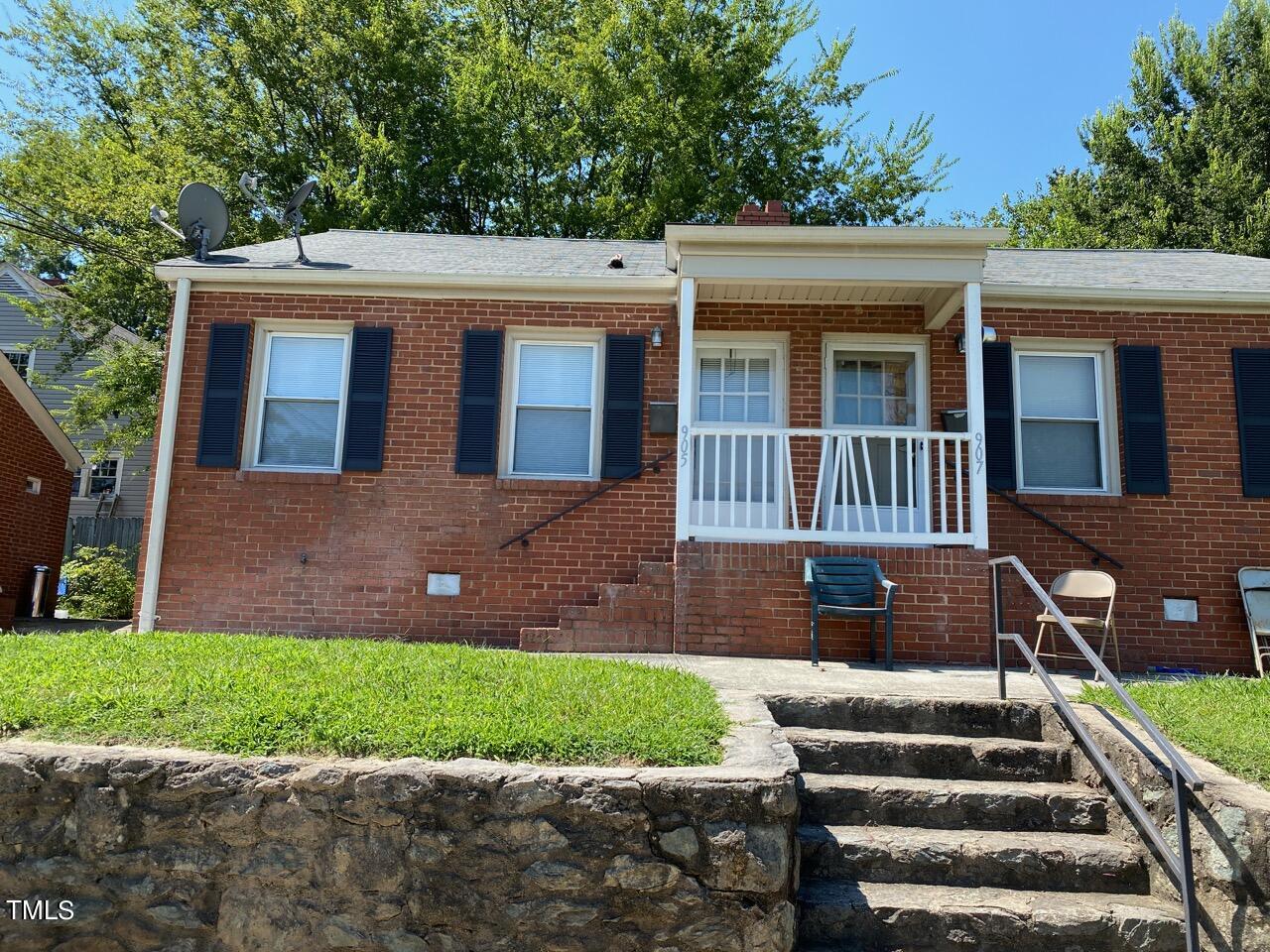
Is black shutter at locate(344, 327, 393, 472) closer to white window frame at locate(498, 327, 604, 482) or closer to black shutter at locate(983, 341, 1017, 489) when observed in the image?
white window frame at locate(498, 327, 604, 482)

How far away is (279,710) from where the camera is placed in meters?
3.65

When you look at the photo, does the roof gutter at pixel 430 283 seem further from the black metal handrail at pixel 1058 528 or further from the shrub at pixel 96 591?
the shrub at pixel 96 591

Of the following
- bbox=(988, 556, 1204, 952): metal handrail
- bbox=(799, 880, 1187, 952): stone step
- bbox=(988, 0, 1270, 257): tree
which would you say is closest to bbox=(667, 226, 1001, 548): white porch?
bbox=(988, 556, 1204, 952): metal handrail

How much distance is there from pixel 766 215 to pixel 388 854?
7.00m

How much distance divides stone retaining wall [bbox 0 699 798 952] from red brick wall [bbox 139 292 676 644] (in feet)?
14.3

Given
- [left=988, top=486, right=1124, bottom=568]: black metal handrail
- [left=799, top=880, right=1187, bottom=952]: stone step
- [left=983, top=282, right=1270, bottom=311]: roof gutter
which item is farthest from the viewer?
[left=983, top=282, right=1270, bottom=311]: roof gutter

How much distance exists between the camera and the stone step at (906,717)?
4.43 metres

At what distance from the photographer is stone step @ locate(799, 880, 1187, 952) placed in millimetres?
3180

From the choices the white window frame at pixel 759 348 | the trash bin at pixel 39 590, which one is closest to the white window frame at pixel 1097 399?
the white window frame at pixel 759 348

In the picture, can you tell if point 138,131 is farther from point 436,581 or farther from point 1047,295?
point 1047,295

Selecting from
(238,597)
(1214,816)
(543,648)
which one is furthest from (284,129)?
(1214,816)

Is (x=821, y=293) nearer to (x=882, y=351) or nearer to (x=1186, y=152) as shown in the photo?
(x=882, y=351)

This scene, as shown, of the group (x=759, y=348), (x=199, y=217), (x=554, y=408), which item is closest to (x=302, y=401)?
(x=199, y=217)

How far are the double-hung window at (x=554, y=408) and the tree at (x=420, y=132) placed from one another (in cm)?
876
